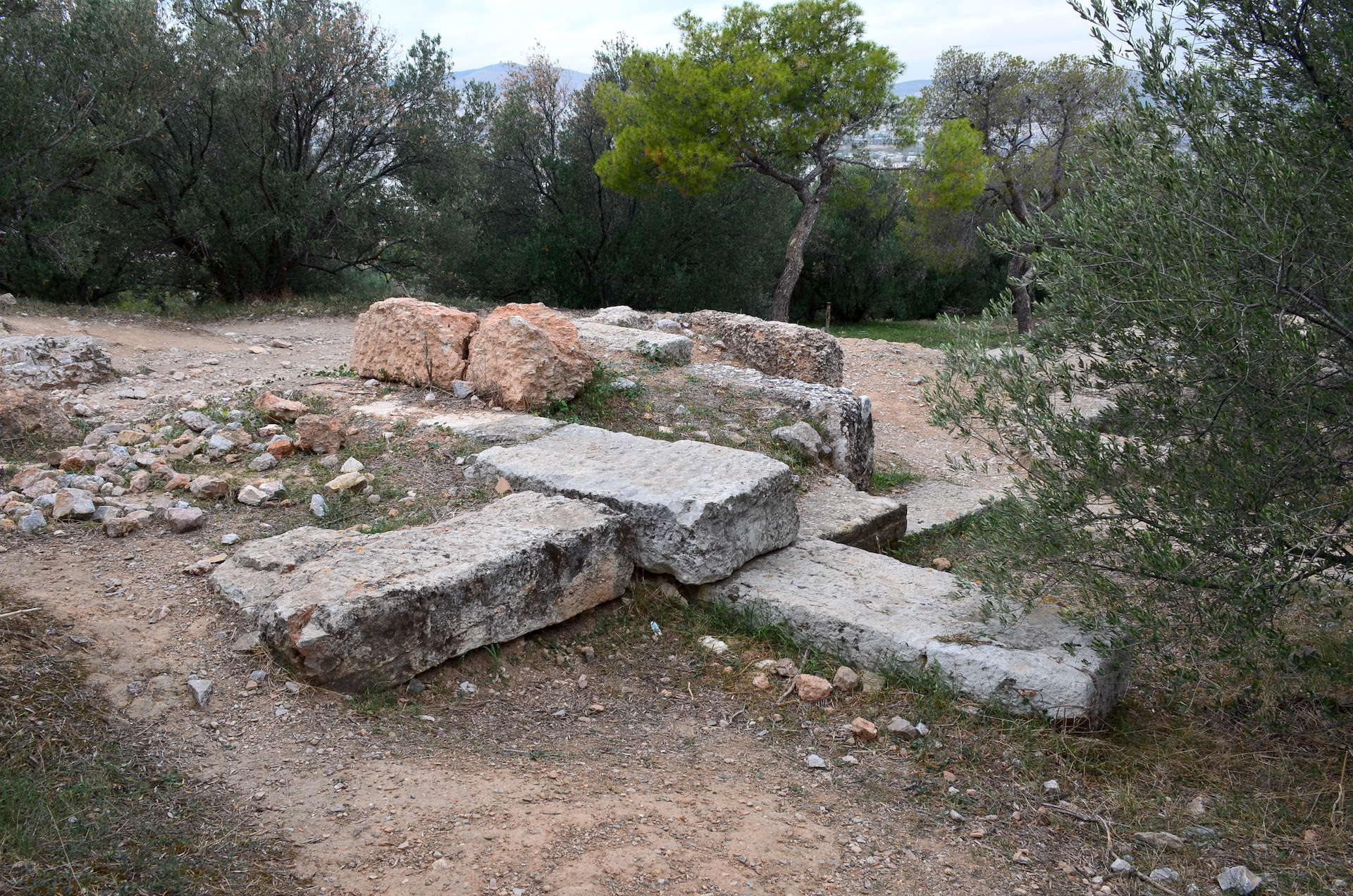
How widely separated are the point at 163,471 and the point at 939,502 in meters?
4.68

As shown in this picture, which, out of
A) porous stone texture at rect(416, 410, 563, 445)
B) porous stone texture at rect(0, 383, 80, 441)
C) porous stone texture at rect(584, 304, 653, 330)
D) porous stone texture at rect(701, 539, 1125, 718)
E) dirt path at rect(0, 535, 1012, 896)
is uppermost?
porous stone texture at rect(584, 304, 653, 330)

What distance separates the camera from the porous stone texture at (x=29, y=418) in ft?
16.6

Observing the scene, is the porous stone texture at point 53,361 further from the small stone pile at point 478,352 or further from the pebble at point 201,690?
the pebble at point 201,690

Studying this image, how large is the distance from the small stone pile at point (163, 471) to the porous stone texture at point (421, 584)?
66cm

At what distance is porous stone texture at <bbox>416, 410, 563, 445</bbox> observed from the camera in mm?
5246

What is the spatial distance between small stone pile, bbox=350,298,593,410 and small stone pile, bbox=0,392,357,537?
832mm

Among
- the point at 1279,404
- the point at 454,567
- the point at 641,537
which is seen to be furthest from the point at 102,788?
the point at 1279,404

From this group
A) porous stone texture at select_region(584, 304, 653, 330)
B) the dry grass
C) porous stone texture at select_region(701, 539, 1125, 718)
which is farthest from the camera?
porous stone texture at select_region(584, 304, 653, 330)

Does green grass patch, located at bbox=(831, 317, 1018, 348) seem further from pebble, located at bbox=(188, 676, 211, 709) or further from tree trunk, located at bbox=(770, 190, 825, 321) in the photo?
pebble, located at bbox=(188, 676, 211, 709)

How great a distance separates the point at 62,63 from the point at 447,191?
211 inches

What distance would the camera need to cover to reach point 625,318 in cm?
904

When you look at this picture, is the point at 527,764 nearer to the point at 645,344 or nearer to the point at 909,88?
the point at 645,344

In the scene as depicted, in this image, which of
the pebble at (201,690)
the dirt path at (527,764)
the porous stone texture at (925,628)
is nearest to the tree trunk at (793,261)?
the porous stone texture at (925,628)

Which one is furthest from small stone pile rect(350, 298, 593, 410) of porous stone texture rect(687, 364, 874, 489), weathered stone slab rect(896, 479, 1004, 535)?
weathered stone slab rect(896, 479, 1004, 535)
